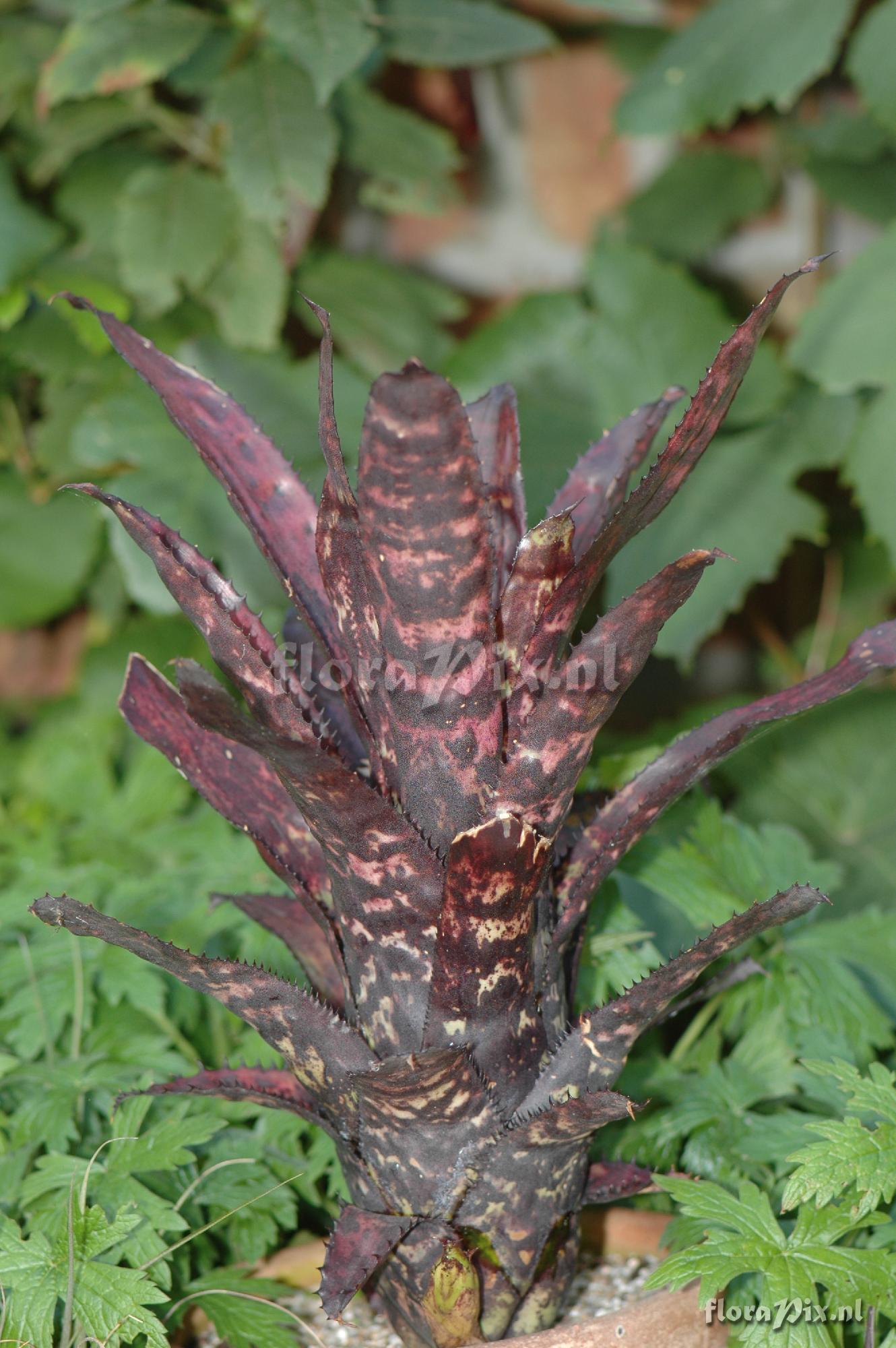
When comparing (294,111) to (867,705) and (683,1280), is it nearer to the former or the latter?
(867,705)

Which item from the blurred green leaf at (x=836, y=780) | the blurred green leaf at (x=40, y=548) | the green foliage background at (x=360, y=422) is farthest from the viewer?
the blurred green leaf at (x=40, y=548)

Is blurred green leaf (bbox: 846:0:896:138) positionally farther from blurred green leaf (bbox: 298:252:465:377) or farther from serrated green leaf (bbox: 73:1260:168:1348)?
serrated green leaf (bbox: 73:1260:168:1348)

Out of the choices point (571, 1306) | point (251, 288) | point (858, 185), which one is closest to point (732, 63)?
point (858, 185)

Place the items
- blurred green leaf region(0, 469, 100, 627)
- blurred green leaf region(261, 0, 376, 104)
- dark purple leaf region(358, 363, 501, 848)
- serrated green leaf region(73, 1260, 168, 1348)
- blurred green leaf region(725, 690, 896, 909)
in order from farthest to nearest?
blurred green leaf region(0, 469, 100, 627), blurred green leaf region(725, 690, 896, 909), blurred green leaf region(261, 0, 376, 104), serrated green leaf region(73, 1260, 168, 1348), dark purple leaf region(358, 363, 501, 848)

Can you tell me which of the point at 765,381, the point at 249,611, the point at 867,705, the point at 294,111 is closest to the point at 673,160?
the point at 765,381

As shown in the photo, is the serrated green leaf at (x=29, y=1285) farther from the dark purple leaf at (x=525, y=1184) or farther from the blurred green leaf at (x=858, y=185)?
the blurred green leaf at (x=858, y=185)

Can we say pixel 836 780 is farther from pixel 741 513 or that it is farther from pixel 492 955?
pixel 492 955

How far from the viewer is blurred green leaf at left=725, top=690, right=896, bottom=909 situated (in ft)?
3.98

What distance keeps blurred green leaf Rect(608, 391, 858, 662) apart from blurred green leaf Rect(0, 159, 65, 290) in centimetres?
65

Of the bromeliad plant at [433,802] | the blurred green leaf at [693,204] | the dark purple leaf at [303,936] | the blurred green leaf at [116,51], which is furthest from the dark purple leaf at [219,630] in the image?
the blurred green leaf at [693,204]

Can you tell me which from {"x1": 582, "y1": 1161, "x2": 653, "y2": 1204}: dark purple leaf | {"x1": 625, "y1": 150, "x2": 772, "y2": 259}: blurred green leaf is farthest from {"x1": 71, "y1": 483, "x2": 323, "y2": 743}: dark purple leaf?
{"x1": 625, "y1": 150, "x2": 772, "y2": 259}: blurred green leaf

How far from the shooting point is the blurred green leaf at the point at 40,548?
137cm

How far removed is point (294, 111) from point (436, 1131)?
93 cm

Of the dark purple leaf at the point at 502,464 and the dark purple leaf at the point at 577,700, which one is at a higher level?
the dark purple leaf at the point at 502,464
